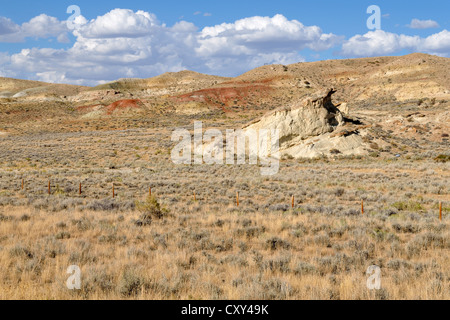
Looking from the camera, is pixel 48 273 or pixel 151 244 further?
pixel 151 244

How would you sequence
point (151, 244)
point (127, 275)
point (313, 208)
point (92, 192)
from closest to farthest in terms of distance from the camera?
1. point (127, 275)
2. point (151, 244)
3. point (313, 208)
4. point (92, 192)

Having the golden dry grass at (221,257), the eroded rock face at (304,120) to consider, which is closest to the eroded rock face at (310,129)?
the eroded rock face at (304,120)

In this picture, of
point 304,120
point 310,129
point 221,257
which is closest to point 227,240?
point 221,257

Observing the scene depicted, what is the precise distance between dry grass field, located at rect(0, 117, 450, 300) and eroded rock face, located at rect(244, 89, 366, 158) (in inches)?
489

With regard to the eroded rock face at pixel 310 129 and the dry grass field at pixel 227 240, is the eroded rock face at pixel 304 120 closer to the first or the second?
the eroded rock face at pixel 310 129

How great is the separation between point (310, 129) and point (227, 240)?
28592 millimetres

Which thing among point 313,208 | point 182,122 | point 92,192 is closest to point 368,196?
point 313,208

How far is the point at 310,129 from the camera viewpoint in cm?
3678

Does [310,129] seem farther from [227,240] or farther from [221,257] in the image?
[221,257]

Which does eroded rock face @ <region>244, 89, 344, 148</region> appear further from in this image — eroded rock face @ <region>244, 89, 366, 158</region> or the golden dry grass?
the golden dry grass

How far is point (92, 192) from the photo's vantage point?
20.2 meters

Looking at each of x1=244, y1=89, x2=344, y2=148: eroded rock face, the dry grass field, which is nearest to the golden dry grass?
the dry grass field

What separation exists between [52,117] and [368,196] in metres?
93.1

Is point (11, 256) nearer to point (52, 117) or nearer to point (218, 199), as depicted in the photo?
point (218, 199)
